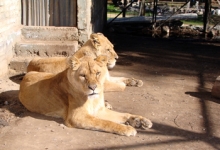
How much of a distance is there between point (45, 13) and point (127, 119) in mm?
4255

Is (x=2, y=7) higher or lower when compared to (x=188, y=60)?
higher

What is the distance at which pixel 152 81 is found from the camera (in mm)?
7816

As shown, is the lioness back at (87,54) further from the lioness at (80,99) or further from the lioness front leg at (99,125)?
the lioness front leg at (99,125)

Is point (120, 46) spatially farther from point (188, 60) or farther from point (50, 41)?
point (50, 41)

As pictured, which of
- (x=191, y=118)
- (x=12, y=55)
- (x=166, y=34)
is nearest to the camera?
(x=191, y=118)

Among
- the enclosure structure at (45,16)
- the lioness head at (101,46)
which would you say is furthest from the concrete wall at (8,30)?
the lioness head at (101,46)

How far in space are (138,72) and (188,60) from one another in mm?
2002

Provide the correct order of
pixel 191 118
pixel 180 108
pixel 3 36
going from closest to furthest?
pixel 191 118, pixel 180 108, pixel 3 36

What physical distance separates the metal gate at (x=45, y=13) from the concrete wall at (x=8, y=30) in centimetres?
22

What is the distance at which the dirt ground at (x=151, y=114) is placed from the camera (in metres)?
4.79

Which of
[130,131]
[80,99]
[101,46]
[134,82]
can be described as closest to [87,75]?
[80,99]

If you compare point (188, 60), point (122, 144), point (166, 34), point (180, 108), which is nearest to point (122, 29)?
point (166, 34)

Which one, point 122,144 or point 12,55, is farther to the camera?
point 12,55

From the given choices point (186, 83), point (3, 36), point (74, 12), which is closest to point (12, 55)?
point (3, 36)
